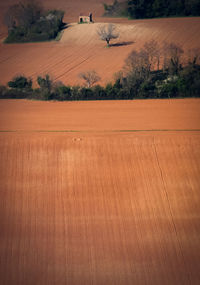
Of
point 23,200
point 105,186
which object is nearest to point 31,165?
point 23,200

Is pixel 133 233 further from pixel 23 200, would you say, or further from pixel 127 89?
pixel 127 89

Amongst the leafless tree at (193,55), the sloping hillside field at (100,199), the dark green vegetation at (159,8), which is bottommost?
the sloping hillside field at (100,199)

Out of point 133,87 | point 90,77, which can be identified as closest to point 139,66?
point 133,87

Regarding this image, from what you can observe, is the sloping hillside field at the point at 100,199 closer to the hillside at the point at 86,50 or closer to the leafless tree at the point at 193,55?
the hillside at the point at 86,50

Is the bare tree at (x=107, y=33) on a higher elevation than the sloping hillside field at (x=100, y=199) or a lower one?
higher

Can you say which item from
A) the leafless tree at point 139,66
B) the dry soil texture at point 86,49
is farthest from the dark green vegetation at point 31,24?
the leafless tree at point 139,66

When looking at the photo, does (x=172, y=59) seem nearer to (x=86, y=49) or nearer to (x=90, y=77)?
(x=90, y=77)
